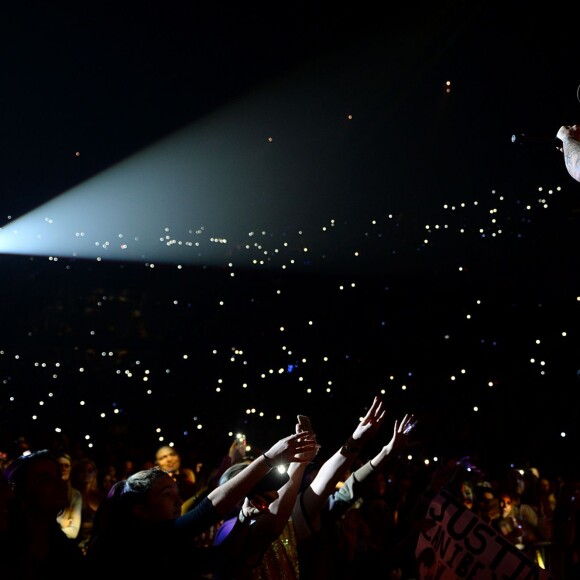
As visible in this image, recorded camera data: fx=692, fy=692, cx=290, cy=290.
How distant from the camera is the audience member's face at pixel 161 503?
2775mm

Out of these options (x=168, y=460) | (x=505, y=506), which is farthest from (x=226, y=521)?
(x=505, y=506)

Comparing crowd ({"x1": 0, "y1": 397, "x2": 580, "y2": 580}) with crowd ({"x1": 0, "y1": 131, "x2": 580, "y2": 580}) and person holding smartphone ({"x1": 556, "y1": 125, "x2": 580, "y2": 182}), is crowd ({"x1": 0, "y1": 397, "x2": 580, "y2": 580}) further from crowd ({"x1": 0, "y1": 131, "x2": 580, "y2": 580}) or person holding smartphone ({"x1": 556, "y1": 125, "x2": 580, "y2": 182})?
person holding smartphone ({"x1": 556, "y1": 125, "x2": 580, "y2": 182})

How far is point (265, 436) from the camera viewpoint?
509 inches

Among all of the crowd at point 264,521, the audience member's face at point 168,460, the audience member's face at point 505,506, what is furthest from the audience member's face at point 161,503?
the audience member's face at point 505,506

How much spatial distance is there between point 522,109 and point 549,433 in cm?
662

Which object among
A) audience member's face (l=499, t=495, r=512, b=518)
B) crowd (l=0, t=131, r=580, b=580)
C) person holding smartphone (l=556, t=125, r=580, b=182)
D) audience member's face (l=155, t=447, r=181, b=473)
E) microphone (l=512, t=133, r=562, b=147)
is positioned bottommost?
audience member's face (l=499, t=495, r=512, b=518)

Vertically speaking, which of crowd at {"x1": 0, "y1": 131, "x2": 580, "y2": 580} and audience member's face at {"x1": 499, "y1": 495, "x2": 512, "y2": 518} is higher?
crowd at {"x1": 0, "y1": 131, "x2": 580, "y2": 580}

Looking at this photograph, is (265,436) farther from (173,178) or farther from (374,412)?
(374,412)

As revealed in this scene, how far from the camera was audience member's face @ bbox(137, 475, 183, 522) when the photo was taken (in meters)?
2.78

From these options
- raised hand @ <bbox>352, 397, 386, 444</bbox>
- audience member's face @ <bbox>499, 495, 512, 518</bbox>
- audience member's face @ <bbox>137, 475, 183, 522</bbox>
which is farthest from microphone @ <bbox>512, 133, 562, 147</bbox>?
audience member's face @ <bbox>499, 495, 512, 518</bbox>

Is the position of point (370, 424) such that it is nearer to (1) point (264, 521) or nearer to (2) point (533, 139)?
(1) point (264, 521)

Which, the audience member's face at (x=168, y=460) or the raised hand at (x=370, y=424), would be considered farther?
the audience member's face at (x=168, y=460)

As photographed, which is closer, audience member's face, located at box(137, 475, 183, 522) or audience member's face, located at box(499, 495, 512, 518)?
audience member's face, located at box(137, 475, 183, 522)

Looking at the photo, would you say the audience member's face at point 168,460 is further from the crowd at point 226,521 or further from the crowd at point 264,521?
the crowd at point 226,521
